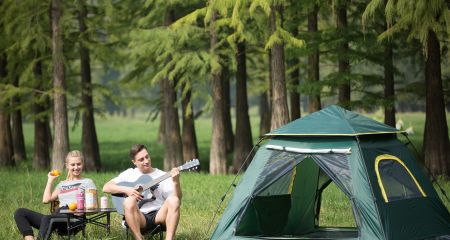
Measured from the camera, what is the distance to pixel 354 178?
31.1 feet

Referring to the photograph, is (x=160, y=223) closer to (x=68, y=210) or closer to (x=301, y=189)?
(x=68, y=210)

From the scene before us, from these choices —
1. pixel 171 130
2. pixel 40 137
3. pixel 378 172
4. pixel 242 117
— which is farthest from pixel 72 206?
pixel 40 137

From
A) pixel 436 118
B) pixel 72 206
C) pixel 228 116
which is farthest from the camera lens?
pixel 228 116

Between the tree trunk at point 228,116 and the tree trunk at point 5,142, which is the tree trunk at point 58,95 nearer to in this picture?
the tree trunk at point 5,142

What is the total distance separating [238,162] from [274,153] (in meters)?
14.4

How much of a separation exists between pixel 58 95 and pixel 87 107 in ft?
9.58

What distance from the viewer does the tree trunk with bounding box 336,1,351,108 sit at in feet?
64.7

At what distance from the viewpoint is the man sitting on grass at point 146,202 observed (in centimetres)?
891

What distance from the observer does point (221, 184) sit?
58.7 ft

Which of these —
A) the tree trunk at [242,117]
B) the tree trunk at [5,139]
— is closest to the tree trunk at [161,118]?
the tree trunk at [242,117]

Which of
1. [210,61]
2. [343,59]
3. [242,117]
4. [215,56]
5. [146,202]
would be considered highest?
[215,56]

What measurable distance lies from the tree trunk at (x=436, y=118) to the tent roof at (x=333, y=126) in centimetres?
883

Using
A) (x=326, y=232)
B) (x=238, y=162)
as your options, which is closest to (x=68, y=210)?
(x=326, y=232)

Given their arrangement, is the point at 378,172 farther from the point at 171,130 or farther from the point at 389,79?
the point at 171,130
